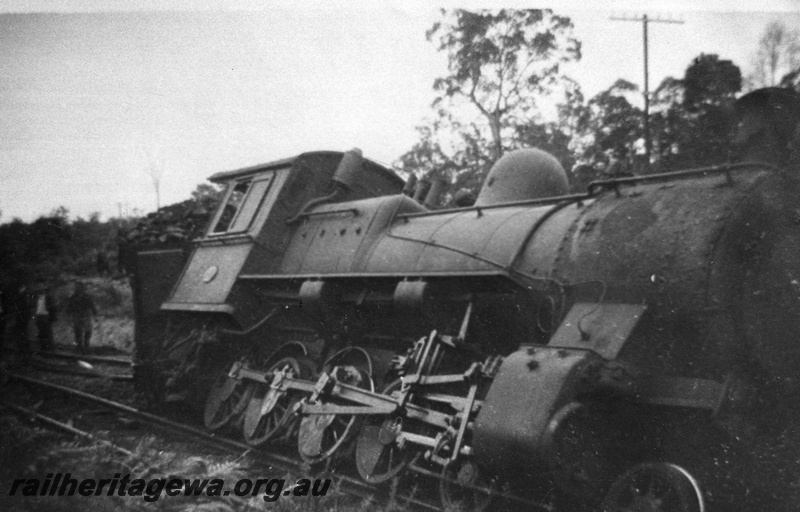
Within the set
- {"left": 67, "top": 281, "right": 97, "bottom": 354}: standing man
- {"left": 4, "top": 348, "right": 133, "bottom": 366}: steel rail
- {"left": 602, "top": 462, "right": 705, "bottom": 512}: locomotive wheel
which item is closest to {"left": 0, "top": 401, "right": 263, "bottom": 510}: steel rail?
{"left": 602, "top": 462, "right": 705, "bottom": 512}: locomotive wheel

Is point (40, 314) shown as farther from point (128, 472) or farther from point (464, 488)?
point (464, 488)

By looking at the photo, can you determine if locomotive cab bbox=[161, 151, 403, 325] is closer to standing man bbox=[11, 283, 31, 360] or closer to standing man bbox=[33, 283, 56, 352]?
standing man bbox=[11, 283, 31, 360]

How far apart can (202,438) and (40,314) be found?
17.8ft

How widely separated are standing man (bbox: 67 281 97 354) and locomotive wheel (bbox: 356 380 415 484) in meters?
9.77

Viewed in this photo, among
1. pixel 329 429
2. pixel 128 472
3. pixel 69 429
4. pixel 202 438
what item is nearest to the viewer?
pixel 128 472

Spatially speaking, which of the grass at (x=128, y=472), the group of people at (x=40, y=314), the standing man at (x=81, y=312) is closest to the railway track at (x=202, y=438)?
the grass at (x=128, y=472)

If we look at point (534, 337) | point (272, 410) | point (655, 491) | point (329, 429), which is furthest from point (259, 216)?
point (655, 491)

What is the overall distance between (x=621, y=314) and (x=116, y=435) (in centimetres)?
588

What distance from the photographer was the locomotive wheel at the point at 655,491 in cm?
278

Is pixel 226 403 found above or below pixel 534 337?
below

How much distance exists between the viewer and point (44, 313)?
10273mm

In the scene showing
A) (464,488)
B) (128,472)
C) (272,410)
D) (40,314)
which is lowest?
(128,472)

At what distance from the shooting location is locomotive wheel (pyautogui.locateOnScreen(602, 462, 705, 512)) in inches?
109

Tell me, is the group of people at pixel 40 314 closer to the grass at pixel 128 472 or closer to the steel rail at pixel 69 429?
the steel rail at pixel 69 429
